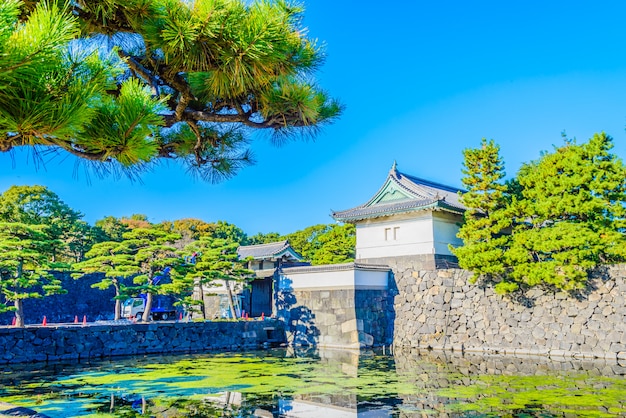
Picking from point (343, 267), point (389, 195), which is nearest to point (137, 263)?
point (343, 267)

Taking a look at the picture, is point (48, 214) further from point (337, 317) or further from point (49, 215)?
point (337, 317)

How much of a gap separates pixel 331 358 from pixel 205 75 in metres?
8.37

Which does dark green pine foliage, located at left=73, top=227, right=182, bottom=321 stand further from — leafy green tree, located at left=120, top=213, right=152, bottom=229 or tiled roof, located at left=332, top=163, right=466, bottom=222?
leafy green tree, located at left=120, top=213, right=152, bottom=229

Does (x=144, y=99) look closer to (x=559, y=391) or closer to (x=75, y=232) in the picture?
(x=559, y=391)

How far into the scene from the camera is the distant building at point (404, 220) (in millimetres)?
13297

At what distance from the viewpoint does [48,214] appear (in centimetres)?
2036

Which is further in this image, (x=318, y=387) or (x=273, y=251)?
(x=273, y=251)

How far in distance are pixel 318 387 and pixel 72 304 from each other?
41.9 ft

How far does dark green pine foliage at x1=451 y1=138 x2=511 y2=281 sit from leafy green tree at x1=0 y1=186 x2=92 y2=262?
48.6 ft

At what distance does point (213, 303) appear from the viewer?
17234mm

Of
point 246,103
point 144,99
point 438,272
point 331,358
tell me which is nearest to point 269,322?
point 331,358

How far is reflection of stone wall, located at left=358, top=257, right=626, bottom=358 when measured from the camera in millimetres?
10281

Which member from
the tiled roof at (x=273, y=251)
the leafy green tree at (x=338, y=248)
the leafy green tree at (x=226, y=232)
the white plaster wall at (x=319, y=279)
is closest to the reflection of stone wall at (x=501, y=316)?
the white plaster wall at (x=319, y=279)

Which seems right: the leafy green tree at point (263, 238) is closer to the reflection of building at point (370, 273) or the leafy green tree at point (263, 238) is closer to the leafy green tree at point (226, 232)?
the leafy green tree at point (226, 232)
